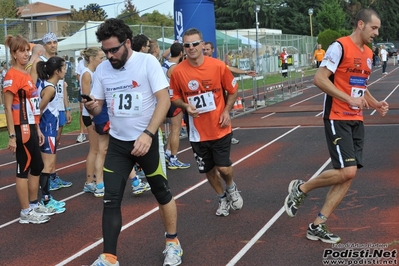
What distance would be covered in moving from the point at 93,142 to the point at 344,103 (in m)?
4.00

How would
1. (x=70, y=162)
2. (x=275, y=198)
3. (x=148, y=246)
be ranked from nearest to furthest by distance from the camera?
1. (x=148, y=246)
2. (x=275, y=198)
3. (x=70, y=162)

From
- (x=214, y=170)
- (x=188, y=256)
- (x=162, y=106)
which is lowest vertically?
(x=188, y=256)

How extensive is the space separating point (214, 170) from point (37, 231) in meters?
2.03

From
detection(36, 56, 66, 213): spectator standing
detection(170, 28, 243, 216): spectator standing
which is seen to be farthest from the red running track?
detection(170, 28, 243, 216): spectator standing

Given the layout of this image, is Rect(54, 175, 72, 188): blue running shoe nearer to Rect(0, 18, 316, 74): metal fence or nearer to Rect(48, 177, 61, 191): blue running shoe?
Rect(48, 177, 61, 191): blue running shoe

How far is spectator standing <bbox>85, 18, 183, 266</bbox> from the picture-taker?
16.8ft

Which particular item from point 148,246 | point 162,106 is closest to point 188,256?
Result: point 148,246

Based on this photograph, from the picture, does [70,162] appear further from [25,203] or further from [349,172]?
[349,172]

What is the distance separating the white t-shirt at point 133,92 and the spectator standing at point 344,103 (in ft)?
5.16

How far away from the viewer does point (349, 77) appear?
588cm

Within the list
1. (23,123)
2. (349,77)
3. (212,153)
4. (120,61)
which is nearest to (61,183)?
(23,123)

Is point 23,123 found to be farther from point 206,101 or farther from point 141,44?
point 141,44

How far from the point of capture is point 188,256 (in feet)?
18.7

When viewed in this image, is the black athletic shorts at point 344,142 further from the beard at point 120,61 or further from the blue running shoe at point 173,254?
the beard at point 120,61
